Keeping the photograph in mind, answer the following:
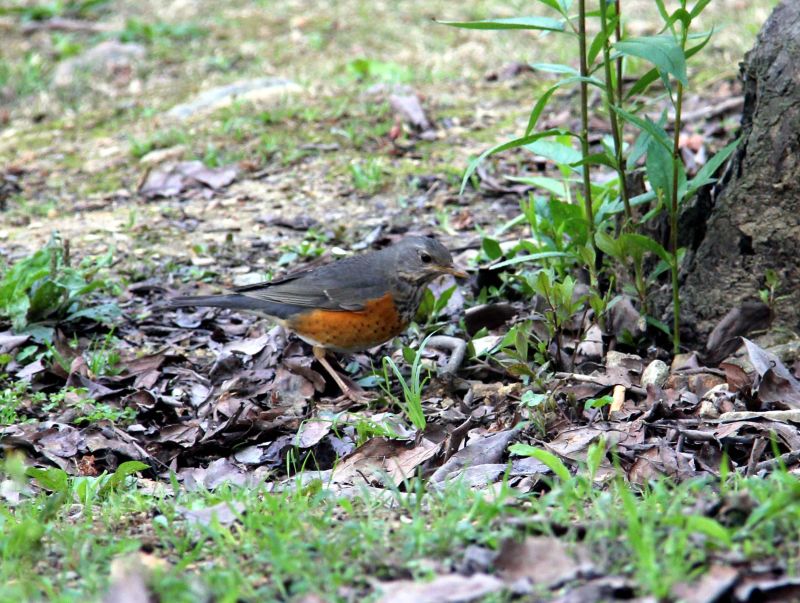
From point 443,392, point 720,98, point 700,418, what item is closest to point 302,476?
point 443,392

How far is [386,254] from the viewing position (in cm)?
658

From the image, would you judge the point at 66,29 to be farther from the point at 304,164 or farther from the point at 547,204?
the point at 547,204

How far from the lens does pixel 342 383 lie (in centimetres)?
610

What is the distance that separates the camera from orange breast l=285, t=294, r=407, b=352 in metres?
6.28

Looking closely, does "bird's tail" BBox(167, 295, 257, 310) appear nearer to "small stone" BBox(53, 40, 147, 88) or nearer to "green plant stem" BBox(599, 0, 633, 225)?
"green plant stem" BBox(599, 0, 633, 225)

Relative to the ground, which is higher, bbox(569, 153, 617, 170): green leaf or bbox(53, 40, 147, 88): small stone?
bbox(569, 153, 617, 170): green leaf

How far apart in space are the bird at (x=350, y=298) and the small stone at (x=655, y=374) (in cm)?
150

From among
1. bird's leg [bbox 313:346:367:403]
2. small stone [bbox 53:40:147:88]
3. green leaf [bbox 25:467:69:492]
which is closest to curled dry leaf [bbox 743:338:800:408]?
bird's leg [bbox 313:346:367:403]

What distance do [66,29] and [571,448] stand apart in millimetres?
10199

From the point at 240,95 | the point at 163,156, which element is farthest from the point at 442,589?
the point at 240,95

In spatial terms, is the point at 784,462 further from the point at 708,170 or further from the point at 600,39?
the point at 600,39

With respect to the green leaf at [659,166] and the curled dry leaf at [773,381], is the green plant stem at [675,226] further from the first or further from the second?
the curled dry leaf at [773,381]

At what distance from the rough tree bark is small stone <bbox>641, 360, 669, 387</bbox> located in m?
0.45

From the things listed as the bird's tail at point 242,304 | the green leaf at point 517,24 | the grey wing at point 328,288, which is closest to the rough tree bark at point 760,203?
the green leaf at point 517,24
